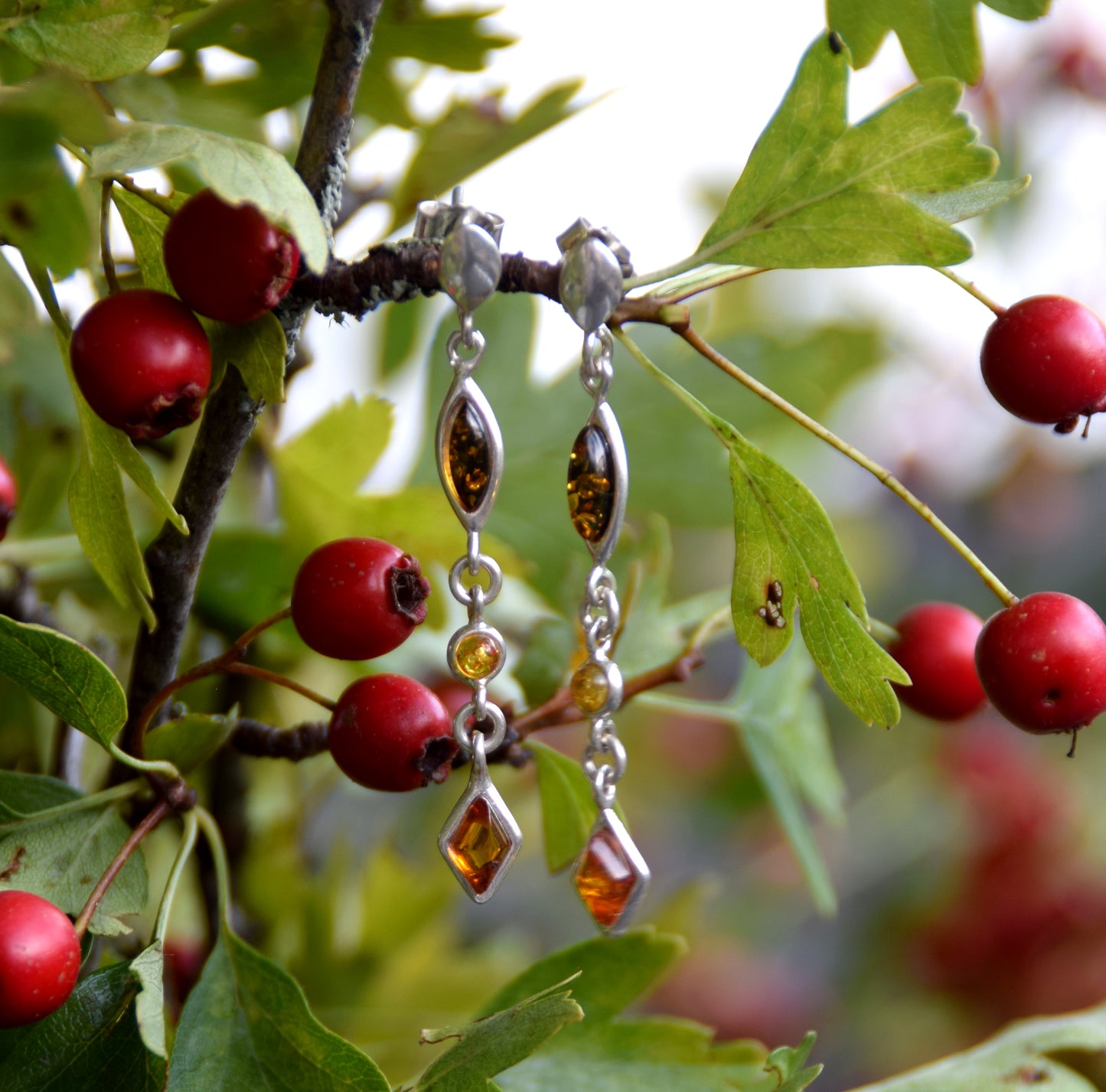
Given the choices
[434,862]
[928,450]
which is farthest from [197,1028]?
[928,450]

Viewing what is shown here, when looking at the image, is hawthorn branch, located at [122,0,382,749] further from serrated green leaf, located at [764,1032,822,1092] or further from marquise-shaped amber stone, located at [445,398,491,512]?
serrated green leaf, located at [764,1032,822,1092]

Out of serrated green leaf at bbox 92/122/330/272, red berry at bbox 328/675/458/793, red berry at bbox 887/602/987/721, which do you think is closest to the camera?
serrated green leaf at bbox 92/122/330/272

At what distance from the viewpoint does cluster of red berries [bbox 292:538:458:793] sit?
40cm

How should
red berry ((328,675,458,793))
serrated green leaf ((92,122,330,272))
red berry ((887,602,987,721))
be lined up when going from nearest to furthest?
serrated green leaf ((92,122,330,272))
red berry ((328,675,458,793))
red berry ((887,602,987,721))

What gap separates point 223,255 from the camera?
332mm

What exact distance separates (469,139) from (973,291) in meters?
0.29

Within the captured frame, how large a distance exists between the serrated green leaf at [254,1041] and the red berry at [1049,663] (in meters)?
0.27

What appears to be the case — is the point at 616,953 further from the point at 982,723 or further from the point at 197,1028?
the point at 982,723

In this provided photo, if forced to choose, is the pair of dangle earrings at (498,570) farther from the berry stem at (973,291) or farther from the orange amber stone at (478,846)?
the berry stem at (973,291)

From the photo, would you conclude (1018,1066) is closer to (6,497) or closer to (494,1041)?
(494,1041)

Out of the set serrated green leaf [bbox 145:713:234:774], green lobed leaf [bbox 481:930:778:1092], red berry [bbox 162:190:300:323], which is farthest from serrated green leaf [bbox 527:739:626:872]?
red berry [bbox 162:190:300:323]

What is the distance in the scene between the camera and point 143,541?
1.89ft

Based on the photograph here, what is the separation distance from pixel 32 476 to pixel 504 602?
329 millimetres

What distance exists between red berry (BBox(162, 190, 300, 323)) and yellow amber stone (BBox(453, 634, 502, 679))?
142 millimetres
